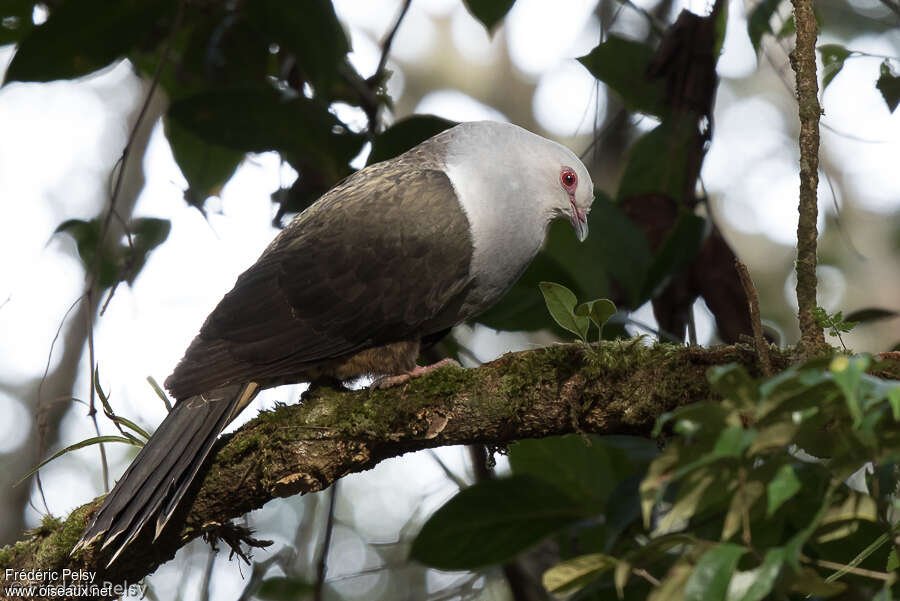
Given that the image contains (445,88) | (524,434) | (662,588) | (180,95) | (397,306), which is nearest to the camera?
(662,588)

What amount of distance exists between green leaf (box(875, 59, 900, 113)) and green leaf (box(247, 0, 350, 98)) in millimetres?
1959

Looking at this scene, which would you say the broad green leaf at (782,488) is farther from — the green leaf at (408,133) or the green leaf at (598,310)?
the green leaf at (408,133)

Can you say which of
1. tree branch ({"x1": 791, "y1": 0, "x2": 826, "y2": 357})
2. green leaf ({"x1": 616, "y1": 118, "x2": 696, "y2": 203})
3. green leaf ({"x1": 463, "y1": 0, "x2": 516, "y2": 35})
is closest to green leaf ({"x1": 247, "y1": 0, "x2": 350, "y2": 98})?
green leaf ({"x1": 463, "y1": 0, "x2": 516, "y2": 35})

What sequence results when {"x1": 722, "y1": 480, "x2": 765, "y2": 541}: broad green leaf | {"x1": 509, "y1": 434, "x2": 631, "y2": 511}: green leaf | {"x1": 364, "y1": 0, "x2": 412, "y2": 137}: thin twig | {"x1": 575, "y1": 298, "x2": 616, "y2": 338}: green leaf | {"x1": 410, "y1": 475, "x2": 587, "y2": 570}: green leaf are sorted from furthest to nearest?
{"x1": 364, "y1": 0, "x2": 412, "y2": 137}: thin twig, {"x1": 509, "y1": 434, "x2": 631, "y2": 511}: green leaf, {"x1": 410, "y1": 475, "x2": 587, "y2": 570}: green leaf, {"x1": 575, "y1": 298, "x2": 616, "y2": 338}: green leaf, {"x1": 722, "y1": 480, "x2": 765, "y2": 541}: broad green leaf

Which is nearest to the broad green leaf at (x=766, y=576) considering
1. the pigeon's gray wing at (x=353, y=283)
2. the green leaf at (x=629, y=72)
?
the pigeon's gray wing at (x=353, y=283)

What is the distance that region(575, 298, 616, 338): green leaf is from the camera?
2.12 metres

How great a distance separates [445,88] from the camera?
36.1 ft

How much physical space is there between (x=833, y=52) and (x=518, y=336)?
5783 mm

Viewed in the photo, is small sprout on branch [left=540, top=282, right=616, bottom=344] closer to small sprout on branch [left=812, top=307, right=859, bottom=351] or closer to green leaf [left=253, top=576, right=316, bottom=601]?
small sprout on branch [left=812, top=307, right=859, bottom=351]

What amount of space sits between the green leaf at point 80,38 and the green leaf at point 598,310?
2342 millimetres

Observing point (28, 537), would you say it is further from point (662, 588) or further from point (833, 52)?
point (833, 52)

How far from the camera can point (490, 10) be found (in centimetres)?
314

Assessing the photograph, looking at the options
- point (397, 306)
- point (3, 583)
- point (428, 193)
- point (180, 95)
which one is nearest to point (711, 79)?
point (428, 193)

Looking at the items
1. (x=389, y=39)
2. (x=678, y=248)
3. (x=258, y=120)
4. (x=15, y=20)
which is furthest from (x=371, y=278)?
(x=15, y=20)
